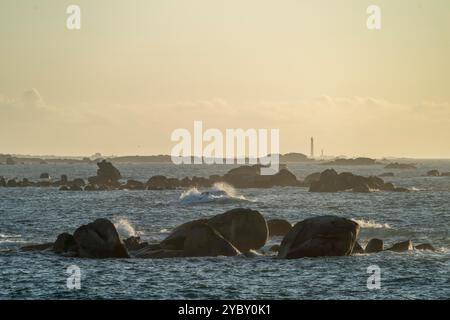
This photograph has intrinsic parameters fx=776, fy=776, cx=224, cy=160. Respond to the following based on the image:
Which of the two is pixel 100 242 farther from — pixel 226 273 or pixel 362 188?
pixel 362 188

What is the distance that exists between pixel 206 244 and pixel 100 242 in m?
6.08

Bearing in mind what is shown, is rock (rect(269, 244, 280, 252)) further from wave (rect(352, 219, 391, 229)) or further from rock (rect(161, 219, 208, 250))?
wave (rect(352, 219, 391, 229))

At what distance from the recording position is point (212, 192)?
10525cm

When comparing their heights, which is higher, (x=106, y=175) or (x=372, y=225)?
(x=106, y=175)

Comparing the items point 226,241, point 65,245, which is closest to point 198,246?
point 226,241

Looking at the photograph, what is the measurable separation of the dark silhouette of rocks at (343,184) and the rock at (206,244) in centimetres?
8580

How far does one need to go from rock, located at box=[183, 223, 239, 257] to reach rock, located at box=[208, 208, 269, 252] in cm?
135

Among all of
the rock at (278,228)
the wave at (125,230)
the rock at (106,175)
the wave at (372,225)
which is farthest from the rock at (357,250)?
the rock at (106,175)

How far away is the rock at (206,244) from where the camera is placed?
4494 cm

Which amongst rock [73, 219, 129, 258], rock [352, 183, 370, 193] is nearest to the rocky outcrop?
rock [73, 219, 129, 258]

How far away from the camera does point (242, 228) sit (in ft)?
156
